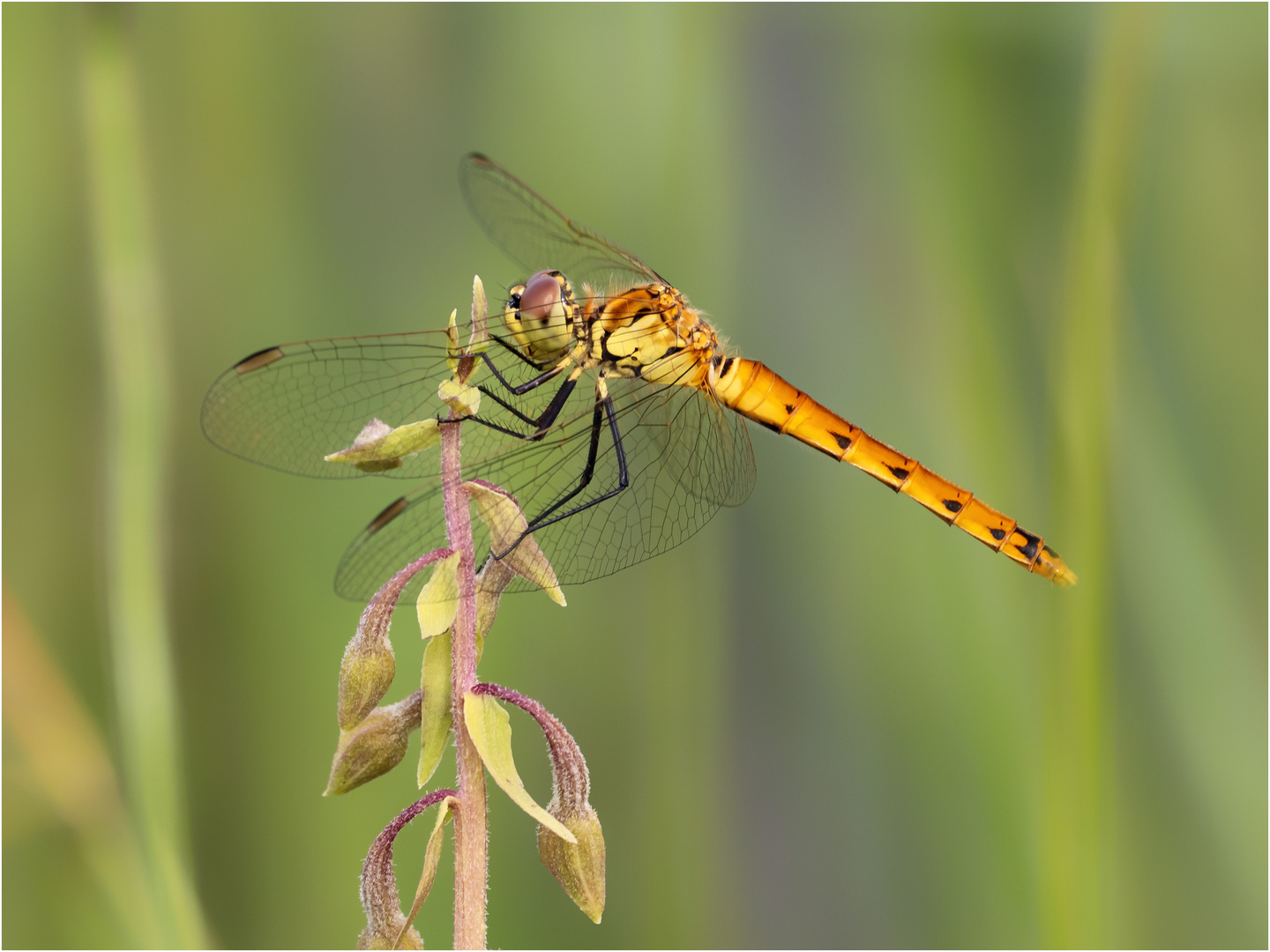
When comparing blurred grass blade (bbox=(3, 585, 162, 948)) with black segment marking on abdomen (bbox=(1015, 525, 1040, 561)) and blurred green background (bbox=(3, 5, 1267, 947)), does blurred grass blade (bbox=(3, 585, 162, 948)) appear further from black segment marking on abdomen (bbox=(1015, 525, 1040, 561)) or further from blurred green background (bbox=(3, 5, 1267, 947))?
black segment marking on abdomen (bbox=(1015, 525, 1040, 561))

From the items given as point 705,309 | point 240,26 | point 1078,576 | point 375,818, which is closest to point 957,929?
point 1078,576

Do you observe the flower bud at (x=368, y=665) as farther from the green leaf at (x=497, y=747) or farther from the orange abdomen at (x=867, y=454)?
the orange abdomen at (x=867, y=454)

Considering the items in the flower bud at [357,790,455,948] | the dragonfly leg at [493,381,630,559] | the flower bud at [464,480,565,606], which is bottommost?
the flower bud at [357,790,455,948]

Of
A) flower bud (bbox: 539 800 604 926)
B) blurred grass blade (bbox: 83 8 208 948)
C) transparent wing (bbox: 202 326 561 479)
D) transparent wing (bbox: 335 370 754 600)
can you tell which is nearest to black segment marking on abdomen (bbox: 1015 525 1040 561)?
transparent wing (bbox: 335 370 754 600)

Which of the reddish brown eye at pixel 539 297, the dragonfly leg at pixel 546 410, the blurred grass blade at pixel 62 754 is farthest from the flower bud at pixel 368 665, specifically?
the blurred grass blade at pixel 62 754

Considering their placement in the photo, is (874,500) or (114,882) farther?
(874,500)

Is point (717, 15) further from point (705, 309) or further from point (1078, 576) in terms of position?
point (1078, 576)

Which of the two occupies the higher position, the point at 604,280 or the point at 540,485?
the point at 604,280

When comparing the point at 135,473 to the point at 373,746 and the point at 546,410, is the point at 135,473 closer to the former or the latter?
the point at 546,410
